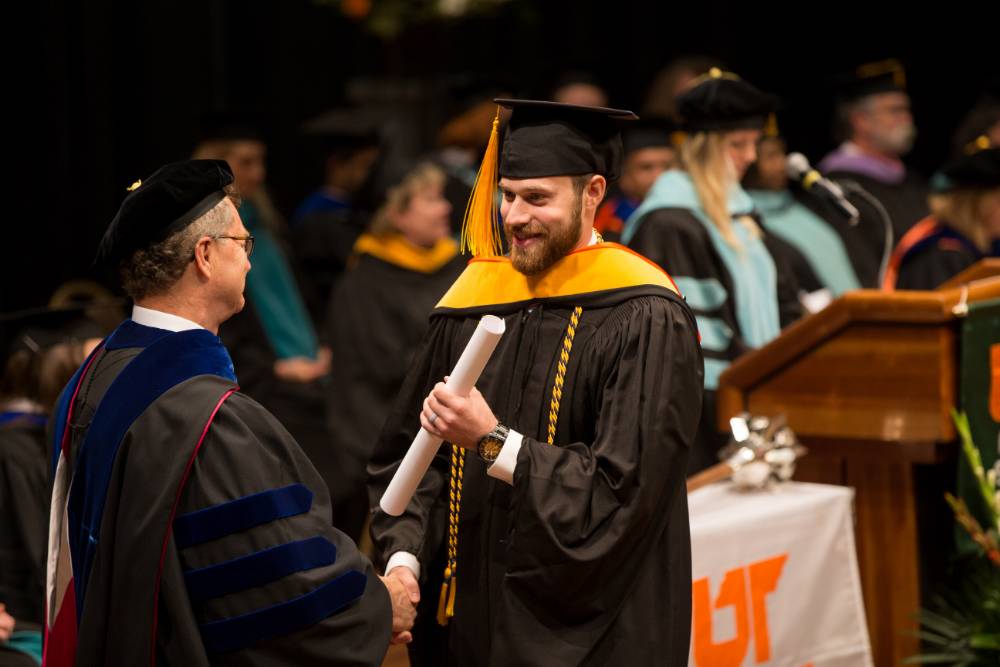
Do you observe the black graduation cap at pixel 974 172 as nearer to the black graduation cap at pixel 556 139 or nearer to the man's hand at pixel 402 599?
the black graduation cap at pixel 556 139

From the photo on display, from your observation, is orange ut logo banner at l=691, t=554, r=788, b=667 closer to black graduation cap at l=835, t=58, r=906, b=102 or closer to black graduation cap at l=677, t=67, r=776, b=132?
black graduation cap at l=677, t=67, r=776, b=132

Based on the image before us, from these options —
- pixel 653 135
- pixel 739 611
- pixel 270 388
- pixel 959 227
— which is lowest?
pixel 739 611

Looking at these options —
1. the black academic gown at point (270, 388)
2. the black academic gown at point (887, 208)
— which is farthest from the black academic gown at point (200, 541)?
the black academic gown at point (887, 208)

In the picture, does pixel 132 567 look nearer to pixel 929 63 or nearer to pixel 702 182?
pixel 702 182

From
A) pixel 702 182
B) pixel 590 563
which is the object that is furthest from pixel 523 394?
pixel 702 182

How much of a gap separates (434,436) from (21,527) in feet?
5.57

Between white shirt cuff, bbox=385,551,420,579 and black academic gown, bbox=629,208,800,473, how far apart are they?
7.43 ft

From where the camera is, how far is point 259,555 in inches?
111

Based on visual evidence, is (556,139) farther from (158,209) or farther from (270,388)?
(270,388)

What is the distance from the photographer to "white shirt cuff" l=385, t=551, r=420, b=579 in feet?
10.6

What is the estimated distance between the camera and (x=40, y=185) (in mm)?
6820

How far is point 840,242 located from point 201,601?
5399mm

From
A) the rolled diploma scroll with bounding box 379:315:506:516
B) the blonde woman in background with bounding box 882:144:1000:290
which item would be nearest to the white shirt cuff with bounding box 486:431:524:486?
the rolled diploma scroll with bounding box 379:315:506:516

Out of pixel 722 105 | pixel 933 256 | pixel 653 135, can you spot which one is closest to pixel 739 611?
pixel 722 105
